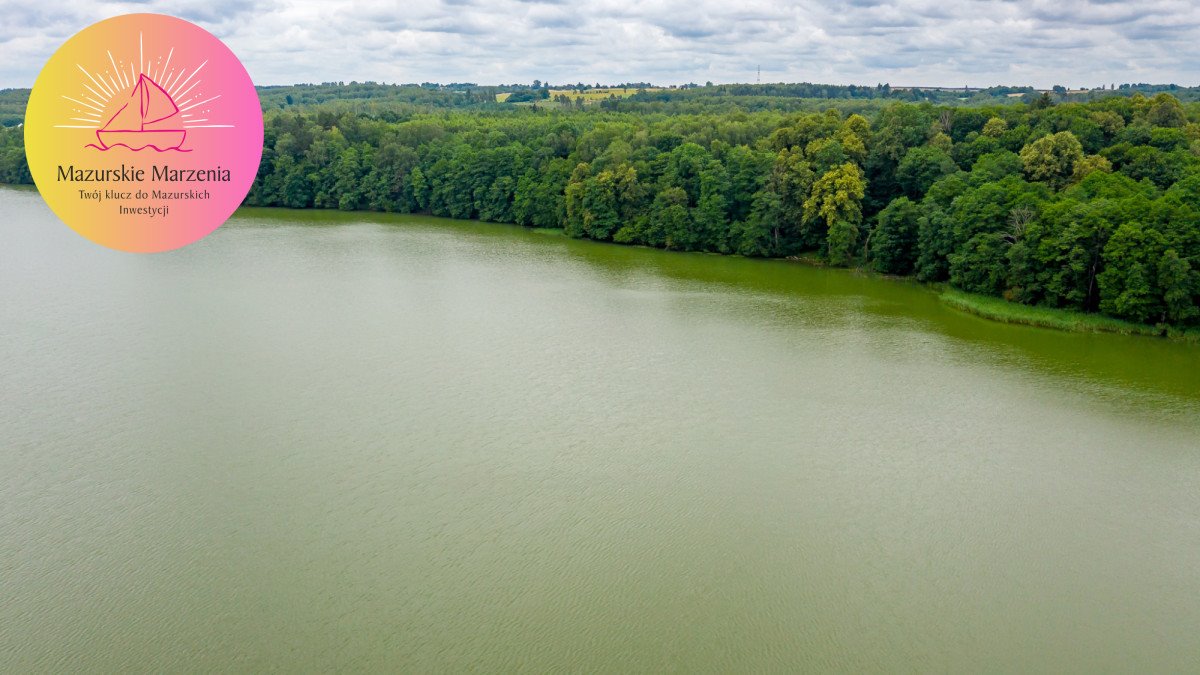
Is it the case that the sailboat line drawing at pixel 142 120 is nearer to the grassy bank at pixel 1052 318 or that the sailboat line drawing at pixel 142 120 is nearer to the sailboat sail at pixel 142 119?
the sailboat sail at pixel 142 119

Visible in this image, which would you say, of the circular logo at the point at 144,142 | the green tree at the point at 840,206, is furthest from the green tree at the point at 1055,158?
the circular logo at the point at 144,142

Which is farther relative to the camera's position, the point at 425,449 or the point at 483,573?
the point at 425,449

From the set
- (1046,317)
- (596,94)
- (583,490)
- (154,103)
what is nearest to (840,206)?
(1046,317)

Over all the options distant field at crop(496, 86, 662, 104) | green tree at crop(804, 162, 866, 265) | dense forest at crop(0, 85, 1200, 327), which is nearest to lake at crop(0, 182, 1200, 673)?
dense forest at crop(0, 85, 1200, 327)

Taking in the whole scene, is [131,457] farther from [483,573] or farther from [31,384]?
[483,573]

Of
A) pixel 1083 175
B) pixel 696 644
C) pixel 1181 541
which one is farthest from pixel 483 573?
pixel 1083 175

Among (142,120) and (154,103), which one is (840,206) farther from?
(142,120)
